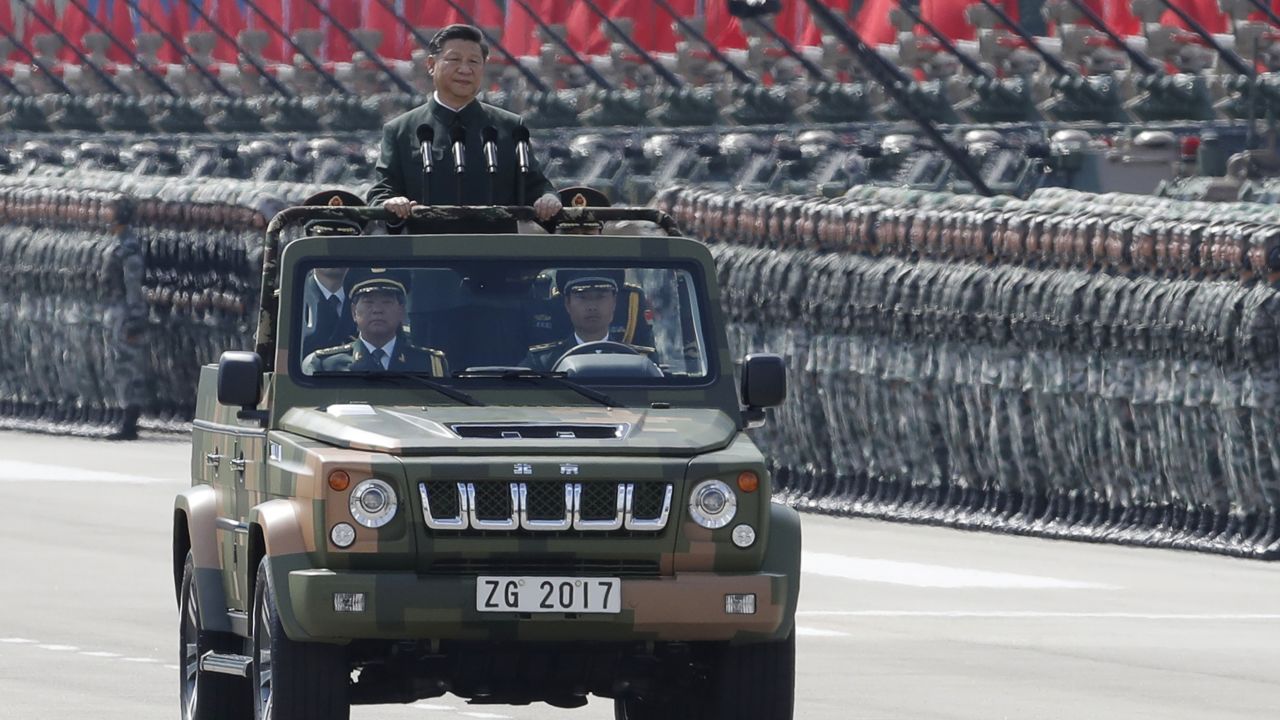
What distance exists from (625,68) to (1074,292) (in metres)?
26.0

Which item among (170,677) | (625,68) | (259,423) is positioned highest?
(625,68)

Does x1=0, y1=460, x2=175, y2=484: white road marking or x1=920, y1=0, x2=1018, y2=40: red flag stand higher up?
x1=920, y1=0, x2=1018, y2=40: red flag

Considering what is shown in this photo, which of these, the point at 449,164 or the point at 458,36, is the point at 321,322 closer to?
the point at 449,164

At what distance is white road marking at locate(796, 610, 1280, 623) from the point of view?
1728cm

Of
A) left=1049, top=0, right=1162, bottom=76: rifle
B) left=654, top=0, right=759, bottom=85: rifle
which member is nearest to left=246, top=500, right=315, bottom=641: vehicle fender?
left=1049, top=0, right=1162, bottom=76: rifle

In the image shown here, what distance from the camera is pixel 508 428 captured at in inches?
422

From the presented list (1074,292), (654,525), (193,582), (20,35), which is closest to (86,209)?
(1074,292)

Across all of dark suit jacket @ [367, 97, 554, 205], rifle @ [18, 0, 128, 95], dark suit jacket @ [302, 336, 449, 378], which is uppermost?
rifle @ [18, 0, 128, 95]

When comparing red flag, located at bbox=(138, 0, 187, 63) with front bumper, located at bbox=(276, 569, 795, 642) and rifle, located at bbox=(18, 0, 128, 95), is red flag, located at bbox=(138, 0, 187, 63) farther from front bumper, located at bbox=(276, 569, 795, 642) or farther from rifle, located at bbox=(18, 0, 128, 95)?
front bumper, located at bbox=(276, 569, 795, 642)

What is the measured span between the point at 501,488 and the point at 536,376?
83 centimetres

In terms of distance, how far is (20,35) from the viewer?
255 ft

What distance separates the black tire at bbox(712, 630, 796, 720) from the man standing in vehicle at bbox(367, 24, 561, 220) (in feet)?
7.84

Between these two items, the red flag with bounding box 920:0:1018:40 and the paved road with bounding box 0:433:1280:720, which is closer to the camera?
the paved road with bounding box 0:433:1280:720

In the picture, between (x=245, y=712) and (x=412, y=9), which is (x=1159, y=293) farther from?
(x=412, y=9)
